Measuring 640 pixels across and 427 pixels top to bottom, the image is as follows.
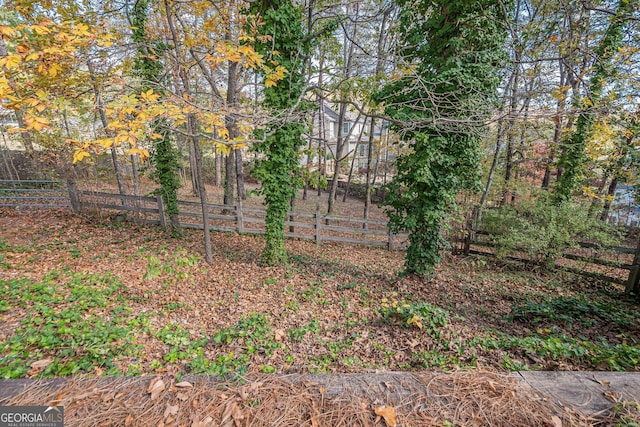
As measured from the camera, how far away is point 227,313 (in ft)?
14.4

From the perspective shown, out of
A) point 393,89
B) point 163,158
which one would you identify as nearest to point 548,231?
point 393,89

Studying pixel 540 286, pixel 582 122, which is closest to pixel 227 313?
pixel 540 286

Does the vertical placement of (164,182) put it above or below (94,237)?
above

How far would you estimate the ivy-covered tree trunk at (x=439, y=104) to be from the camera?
175 inches

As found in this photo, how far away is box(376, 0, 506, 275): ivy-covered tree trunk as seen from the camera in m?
4.45

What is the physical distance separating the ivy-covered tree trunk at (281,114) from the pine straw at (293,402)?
4.21 m

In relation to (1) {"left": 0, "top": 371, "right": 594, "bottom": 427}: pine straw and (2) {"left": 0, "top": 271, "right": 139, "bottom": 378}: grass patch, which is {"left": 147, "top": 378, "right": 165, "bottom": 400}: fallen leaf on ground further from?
(2) {"left": 0, "top": 271, "right": 139, "bottom": 378}: grass patch

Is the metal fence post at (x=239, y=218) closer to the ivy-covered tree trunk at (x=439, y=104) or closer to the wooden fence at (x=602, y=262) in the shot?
the ivy-covered tree trunk at (x=439, y=104)

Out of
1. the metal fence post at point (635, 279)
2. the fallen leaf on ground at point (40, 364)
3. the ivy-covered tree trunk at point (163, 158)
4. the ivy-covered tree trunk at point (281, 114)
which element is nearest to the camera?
the fallen leaf on ground at point (40, 364)

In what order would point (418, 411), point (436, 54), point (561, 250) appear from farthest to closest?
1. point (561, 250)
2. point (436, 54)
3. point (418, 411)

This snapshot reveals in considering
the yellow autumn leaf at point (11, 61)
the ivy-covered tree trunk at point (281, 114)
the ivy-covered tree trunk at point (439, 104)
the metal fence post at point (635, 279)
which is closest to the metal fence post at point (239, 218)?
the ivy-covered tree trunk at point (281, 114)

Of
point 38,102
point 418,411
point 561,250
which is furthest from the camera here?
point 561,250

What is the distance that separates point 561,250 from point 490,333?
18.5 feet

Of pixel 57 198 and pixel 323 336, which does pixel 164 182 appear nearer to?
pixel 57 198
